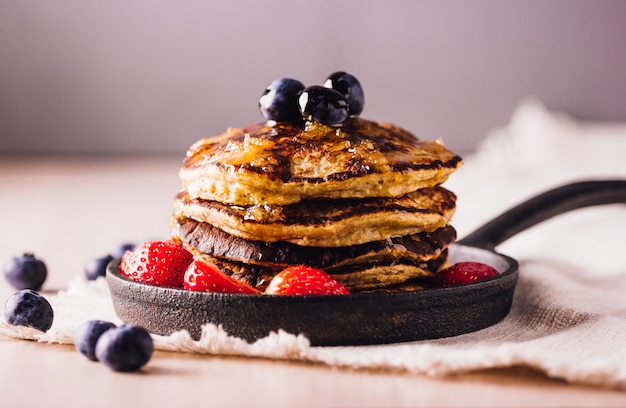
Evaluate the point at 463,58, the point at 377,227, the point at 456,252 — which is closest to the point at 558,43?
the point at 463,58

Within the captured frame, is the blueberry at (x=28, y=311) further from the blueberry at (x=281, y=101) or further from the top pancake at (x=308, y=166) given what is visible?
the blueberry at (x=281, y=101)

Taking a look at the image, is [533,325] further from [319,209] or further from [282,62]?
[282,62]

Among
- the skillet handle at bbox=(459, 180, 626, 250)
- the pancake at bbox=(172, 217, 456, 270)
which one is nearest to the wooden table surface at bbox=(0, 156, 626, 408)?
the pancake at bbox=(172, 217, 456, 270)

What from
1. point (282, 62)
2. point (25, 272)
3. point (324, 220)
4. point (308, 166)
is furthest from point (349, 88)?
point (282, 62)

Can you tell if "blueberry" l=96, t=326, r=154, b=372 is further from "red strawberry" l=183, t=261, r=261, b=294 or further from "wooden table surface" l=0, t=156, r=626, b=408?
"red strawberry" l=183, t=261, r=261, b=294

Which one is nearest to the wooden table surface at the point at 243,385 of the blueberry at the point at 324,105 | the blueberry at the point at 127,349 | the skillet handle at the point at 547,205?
the blueberry at the point at 127,349
